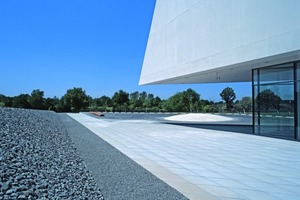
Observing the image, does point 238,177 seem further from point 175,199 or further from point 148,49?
point 148,49

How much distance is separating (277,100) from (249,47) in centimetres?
363

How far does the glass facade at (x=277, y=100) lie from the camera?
1074 cm

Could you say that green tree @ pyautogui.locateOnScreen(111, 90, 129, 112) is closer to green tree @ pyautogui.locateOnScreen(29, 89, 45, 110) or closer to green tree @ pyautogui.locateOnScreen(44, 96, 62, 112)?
green tree @ pyautogui.locateOnScreen(44, 96, 62, 112)

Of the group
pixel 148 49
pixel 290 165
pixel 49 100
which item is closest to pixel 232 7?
pixel 290 165

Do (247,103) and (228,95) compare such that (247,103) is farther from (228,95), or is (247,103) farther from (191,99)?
(191,99)

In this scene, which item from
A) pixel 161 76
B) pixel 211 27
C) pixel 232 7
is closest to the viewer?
pixel 232 7

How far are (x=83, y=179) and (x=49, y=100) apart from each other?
1681 inches

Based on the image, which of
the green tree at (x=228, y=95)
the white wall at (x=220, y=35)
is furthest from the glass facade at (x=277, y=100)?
the green tree at (x=228, y=95)

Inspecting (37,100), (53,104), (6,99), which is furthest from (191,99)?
(6,99)

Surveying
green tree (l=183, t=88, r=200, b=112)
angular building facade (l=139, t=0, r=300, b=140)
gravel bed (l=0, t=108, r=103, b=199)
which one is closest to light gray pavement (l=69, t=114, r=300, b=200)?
gravel bed (l=0, t=108, r=103, b=199)

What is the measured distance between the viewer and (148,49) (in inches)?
689

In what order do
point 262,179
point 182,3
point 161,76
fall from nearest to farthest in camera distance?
1. point 262,179
2. point 182,3
3. point 161,76

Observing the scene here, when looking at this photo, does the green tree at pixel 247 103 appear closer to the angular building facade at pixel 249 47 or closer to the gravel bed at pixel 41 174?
the angular building facade at pixel 249 47

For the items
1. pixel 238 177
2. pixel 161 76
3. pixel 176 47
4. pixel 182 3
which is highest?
pixel 182 3
